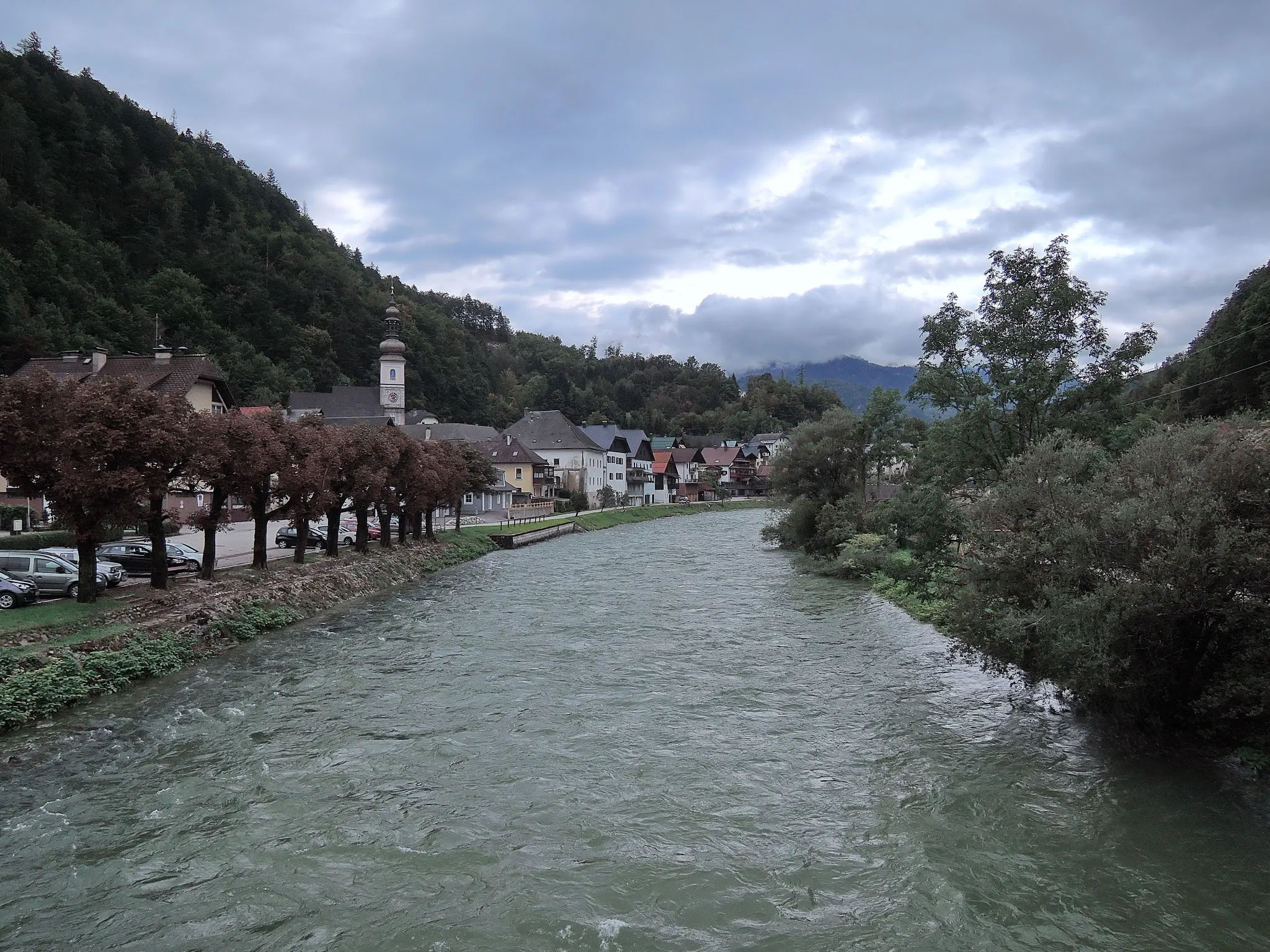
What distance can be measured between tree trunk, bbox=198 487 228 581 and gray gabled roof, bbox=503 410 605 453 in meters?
63.6

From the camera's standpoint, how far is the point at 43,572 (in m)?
21.3

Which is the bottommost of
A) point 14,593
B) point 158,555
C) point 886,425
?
point 14,593

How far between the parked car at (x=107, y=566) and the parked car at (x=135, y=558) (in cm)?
31

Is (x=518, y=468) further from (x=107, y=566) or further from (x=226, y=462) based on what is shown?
(x=107, y=566)

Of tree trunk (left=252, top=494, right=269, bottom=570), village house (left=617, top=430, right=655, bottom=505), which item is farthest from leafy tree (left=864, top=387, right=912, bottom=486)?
village house (left=617, top=430, right=655, bottom=505)

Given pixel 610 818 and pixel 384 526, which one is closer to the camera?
pixel 610 818

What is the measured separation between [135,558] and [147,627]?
28.5ft

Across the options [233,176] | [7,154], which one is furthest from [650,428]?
[7,154]

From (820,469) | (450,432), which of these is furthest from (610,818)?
(450,432)

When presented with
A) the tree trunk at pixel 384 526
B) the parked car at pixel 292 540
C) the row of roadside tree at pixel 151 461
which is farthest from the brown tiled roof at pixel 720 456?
the row of roadside tree at pixel 151 461

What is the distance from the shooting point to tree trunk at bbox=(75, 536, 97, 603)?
20.0 metres

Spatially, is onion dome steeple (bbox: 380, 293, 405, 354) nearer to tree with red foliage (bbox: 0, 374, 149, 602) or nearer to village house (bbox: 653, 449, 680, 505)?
village house (bbox: 653, 449, 680, 505)

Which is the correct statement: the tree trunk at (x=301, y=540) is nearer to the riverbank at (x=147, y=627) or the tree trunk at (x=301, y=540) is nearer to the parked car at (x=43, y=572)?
the riverbank at (x=147, y=627)

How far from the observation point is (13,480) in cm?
1917
